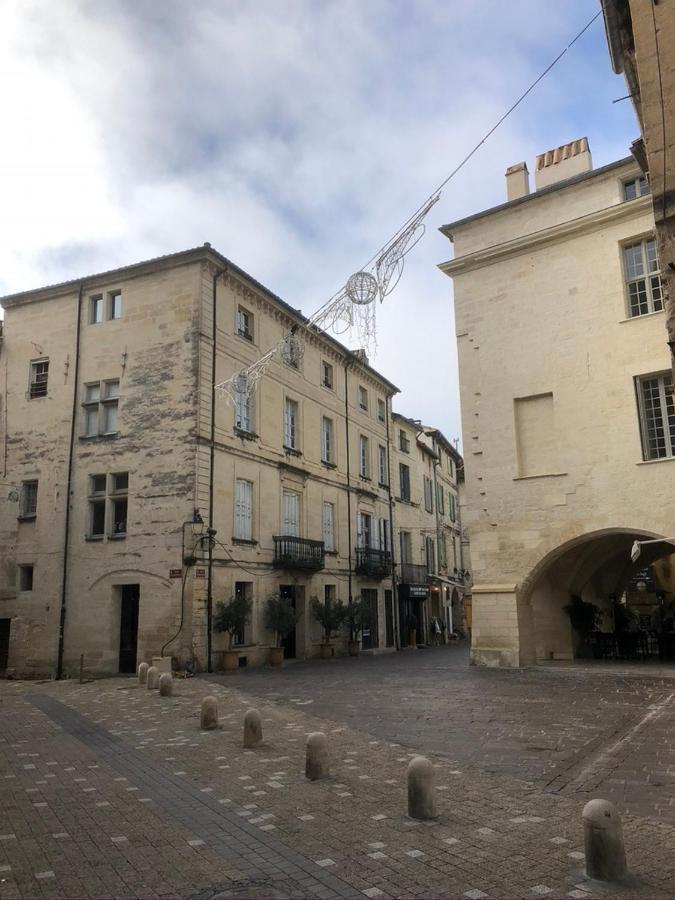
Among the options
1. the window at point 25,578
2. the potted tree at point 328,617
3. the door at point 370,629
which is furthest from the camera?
the door at point 370,629

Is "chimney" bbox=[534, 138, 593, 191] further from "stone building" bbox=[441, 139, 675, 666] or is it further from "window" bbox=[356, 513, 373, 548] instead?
"window" bbox=[356, 513, 373, 548]

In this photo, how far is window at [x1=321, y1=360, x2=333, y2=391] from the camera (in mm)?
27688

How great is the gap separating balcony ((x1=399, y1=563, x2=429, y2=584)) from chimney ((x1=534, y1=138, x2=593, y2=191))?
60.3 feet

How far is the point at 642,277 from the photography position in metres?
16.9

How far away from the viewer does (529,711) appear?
10672 mm

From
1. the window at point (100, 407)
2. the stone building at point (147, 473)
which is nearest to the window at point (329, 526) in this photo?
the stone building at point (147, 473)

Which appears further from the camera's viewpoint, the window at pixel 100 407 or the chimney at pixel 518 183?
the window at pixel 100 407

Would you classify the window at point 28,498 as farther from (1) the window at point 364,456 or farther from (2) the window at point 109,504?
(1) the window at point 364,456

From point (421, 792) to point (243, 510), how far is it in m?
16.5

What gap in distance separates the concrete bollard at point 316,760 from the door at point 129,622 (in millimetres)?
14078

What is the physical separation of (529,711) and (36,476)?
1692cm

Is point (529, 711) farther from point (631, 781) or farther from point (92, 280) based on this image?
point (92, 280)

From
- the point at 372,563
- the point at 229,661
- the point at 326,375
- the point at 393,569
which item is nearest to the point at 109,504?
the point at 229,661

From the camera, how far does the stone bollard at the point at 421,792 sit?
560 centimetres
